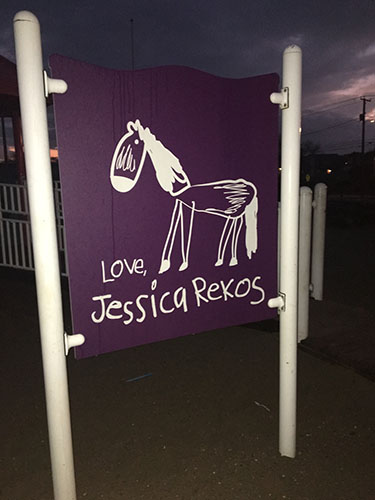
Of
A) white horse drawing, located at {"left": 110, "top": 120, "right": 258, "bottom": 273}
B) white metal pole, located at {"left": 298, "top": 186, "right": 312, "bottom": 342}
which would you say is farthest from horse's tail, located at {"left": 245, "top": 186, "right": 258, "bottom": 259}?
white metal pole, located at {"left": 298, "top": 186, "right": 312, "bottom": 342}

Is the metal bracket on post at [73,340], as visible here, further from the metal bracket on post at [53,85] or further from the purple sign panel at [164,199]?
the metal bracket on post at [53,85]

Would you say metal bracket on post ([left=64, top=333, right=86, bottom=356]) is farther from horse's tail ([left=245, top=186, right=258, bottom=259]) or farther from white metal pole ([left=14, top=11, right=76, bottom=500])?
horse's tail ([left=245, top=186, right=258, bottom=259])

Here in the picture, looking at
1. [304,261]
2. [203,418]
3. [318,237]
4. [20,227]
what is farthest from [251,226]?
[20,227]

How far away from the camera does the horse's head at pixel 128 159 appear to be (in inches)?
76.5

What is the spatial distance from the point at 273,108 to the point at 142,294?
1162 mm

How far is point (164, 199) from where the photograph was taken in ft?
6.85

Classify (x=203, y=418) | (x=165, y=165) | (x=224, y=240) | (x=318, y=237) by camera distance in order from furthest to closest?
1. (x=318, y=237)
2. (x=203, y=418)
3. (x=224, y=240)
4. (x=165, y=165)

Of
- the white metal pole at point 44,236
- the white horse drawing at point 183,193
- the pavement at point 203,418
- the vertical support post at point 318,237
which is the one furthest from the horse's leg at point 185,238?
the vertical support post at point 318,237

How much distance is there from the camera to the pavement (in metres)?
2.30

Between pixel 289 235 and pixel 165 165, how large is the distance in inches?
29.4

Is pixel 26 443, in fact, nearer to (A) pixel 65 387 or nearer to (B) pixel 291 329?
(A) pixel 65 387

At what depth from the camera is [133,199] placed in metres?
2.02

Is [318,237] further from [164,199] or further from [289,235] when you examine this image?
[164,199]

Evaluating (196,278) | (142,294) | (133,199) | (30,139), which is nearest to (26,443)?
(142,294)
